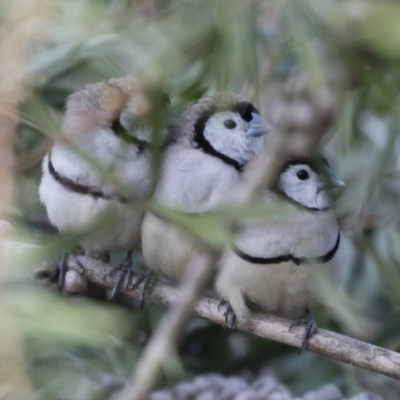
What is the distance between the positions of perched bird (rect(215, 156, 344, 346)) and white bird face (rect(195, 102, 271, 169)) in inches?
2.3

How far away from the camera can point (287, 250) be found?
1.33 m

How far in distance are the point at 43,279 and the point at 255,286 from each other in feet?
0.96

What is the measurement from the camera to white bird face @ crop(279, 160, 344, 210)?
4.51 feet

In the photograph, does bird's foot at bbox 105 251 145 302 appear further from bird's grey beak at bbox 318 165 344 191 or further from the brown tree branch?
→ bird's grey beak at bbox 318 165 344 191

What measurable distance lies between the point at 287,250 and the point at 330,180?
111 millimetres

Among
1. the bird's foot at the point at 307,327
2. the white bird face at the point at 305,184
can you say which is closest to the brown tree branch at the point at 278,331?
the bird's foot at the point at 307,327

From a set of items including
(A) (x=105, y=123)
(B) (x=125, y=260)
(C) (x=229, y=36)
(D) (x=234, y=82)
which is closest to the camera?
(C) (x=229, y=36)

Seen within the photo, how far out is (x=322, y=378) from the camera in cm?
166

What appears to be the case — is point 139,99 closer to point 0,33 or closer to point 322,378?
point 0,33

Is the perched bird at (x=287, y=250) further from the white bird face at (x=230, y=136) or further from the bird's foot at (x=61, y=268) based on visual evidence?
the bird's foot at (x=61, y=268)

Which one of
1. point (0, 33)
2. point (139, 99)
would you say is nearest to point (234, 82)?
point (139, 99)

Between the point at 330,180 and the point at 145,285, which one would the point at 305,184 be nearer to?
the point at 330,180

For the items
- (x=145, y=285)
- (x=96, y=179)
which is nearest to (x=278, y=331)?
(x=145, y=285)

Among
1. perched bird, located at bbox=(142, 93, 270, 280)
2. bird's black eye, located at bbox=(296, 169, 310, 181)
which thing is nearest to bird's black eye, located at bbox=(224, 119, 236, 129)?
perched bird, located at bbox=(142, 93, 270, 280)
